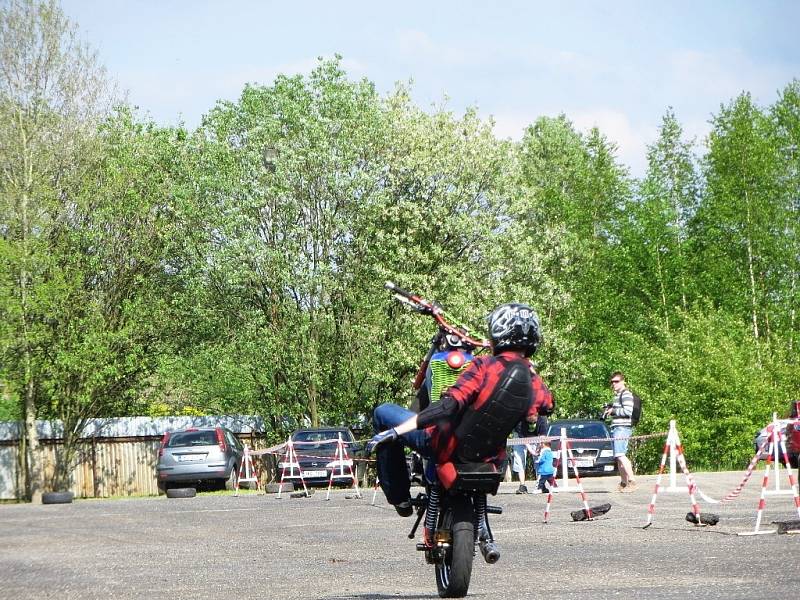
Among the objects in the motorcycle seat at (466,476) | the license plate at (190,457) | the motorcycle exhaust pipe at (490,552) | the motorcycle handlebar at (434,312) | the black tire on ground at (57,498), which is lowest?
the black tire on ground at (57,498)

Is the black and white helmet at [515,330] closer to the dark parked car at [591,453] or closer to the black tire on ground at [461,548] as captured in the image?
the black tire on ground at [461,548]

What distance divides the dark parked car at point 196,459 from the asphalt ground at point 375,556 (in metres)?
11.2

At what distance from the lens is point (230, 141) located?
44.5 metres

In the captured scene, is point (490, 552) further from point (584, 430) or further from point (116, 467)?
point (116, 467)

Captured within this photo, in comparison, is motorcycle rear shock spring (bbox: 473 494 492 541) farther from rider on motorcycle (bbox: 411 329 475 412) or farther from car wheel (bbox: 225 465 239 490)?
car wheel (bbox: 225 465 239 490)

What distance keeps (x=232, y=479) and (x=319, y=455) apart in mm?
2967

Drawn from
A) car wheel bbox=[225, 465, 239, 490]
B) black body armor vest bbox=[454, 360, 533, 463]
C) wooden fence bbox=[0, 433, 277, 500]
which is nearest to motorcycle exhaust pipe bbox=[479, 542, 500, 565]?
black body armor vest bbox=[454, 360, 533, 463]

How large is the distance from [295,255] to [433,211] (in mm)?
4738

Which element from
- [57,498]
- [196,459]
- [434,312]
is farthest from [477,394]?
[57,498]

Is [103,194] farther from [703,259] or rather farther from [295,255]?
[703,259]

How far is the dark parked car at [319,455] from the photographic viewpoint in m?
32.9

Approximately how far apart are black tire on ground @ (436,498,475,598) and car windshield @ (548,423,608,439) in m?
28.9

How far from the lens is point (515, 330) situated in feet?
27.0

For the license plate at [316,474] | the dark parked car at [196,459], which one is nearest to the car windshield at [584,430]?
the license plate at [316,474]
